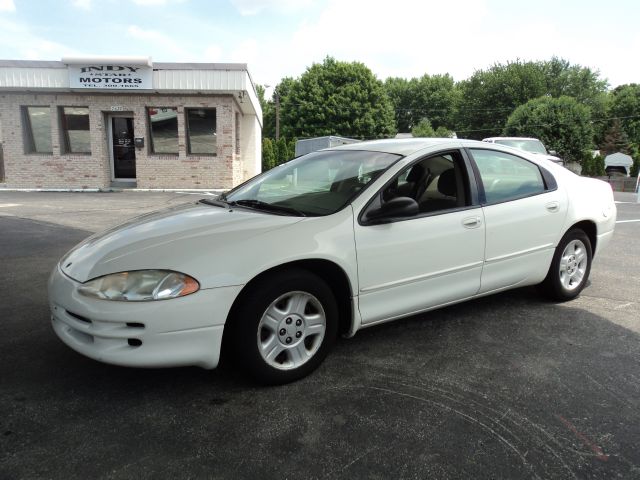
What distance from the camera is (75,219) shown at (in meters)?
9.07

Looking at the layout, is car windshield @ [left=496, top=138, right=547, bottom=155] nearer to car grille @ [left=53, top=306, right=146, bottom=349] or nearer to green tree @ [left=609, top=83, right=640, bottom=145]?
car grille @ [left=53, top=306, right=146, bottom=349]

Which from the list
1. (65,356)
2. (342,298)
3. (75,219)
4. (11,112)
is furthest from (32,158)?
(342,298)

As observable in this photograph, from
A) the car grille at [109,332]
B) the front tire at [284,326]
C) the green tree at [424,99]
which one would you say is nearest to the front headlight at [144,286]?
the car grille at [109,332]

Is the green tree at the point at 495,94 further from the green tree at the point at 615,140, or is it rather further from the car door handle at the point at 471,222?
the car door handle at the point at 471,222

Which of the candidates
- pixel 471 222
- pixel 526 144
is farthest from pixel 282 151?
pixel 471 222

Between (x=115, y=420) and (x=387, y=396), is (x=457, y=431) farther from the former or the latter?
(x=115, y=420)

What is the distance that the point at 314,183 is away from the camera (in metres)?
3.59

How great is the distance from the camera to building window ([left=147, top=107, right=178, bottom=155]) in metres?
16.0

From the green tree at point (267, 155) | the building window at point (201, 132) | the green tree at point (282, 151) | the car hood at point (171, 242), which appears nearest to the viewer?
the car hood at point (171, 242)

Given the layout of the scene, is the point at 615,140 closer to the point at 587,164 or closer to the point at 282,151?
the point at 587,164

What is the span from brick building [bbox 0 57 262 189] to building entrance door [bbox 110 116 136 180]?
1.3 inches

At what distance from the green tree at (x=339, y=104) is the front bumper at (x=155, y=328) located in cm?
4578

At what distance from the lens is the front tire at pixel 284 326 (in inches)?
102

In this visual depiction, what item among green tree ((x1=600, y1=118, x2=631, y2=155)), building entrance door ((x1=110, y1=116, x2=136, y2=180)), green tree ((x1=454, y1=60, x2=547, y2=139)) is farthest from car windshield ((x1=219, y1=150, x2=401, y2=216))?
green tree ((x1=600, y1=118, x2=631, y2=155))
